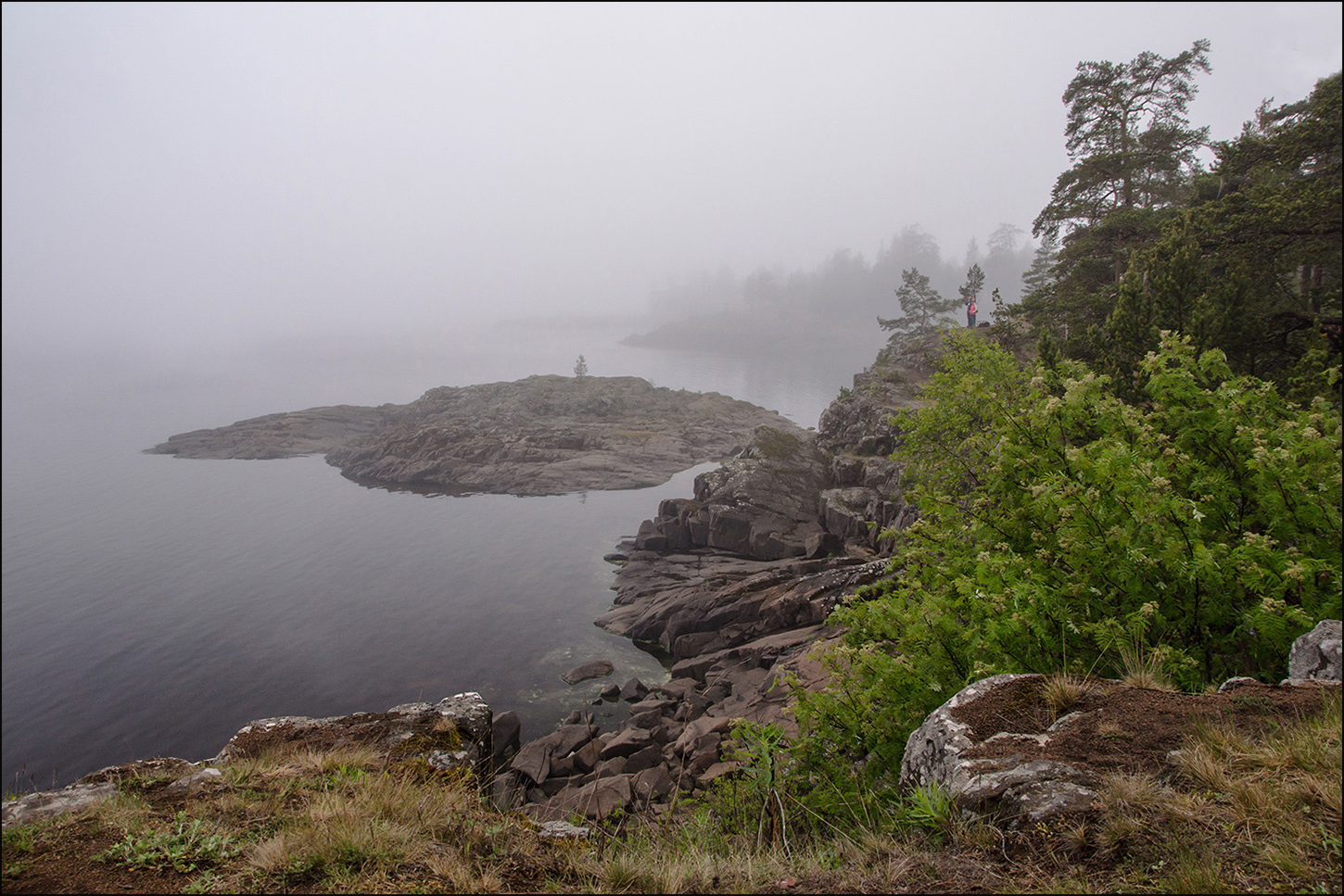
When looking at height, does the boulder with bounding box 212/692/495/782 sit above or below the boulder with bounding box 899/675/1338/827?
below

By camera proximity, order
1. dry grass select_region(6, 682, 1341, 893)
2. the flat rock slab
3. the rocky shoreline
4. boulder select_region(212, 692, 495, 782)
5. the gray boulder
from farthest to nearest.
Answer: the flat rock slab < boulder select_region(212, 692, 495, 782) < the rocky shoreline < the gray boulder < dry grass select_region(6, 682, 1341, 893)

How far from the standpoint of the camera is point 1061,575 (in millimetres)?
8492

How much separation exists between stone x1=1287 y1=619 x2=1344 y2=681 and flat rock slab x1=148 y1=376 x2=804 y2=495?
82667 millimetres

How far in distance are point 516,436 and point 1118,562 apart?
10398 centimetres

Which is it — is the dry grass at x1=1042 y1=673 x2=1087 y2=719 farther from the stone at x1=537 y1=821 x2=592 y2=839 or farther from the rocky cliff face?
the rocky cliff face

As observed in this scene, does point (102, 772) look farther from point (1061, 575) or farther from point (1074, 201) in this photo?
point (1074, 201)

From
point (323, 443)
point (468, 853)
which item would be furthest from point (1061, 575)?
point (323, 443)

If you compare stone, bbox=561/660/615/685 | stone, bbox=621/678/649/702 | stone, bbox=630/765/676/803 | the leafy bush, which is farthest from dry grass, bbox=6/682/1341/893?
stone, bbox=561/660/615/685

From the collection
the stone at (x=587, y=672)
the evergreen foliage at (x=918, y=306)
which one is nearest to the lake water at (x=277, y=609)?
the stone at (x=587, y=672)

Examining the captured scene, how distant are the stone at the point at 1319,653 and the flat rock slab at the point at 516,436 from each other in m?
82.7

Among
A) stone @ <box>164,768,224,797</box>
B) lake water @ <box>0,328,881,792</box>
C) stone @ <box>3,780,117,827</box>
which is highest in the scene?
stone @ <box>3,780,117,827</box>

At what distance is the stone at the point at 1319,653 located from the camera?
17.3ft

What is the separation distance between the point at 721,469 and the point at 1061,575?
162 ft

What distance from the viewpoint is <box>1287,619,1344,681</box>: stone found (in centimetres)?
526
